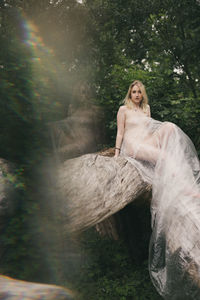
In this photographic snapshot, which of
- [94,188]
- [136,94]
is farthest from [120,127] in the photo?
[94,188]

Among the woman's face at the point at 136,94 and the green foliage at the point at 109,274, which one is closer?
the green foliage at the point at 109,274

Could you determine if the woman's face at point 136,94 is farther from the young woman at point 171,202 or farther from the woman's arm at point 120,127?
the young woman at point 171,202

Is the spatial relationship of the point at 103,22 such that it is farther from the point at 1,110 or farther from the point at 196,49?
the point at 1,110

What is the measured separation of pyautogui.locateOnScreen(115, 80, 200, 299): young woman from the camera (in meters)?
2.94

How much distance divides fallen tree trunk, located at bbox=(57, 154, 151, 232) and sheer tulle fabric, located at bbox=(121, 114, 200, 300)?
0.76 feet

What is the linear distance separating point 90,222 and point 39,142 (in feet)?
3.61

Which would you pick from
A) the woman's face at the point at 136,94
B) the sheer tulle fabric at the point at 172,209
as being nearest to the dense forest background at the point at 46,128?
the sheer tulle fabric at the point at 172,209

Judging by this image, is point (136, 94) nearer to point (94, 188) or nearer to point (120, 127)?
point (120, 127)

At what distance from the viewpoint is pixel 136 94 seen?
202 inches

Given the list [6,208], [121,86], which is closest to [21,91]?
[6,208]

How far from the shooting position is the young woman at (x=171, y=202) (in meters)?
2.94

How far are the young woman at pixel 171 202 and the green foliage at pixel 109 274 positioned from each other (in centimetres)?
61

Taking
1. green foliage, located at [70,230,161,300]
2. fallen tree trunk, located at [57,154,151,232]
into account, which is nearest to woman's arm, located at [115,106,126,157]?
fallen tree trunk, located at [57,154,151,232]

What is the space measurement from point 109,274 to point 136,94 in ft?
9.67
